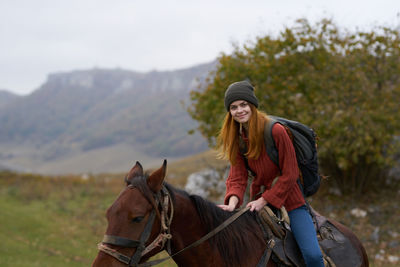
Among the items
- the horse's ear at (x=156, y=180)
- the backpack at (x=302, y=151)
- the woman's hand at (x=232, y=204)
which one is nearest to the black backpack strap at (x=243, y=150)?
the backpack at (x=302, y=151)

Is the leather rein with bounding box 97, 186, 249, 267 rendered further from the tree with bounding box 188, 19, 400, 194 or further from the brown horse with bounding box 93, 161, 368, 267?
the tree with bounding box 188, 19, 400, 194

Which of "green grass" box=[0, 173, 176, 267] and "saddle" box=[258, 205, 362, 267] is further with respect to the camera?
"green grass" box=[0, 173, 176, 267]

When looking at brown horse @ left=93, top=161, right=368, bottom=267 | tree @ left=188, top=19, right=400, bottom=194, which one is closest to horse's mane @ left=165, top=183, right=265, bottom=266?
brown horse @ left=93, top=161, right=368, bottom=267

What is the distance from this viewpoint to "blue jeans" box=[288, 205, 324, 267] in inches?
139

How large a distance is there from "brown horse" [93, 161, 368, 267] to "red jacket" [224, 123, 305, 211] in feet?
1.17

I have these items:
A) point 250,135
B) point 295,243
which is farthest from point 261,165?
point 295,243

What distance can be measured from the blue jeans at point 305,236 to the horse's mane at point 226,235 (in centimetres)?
47

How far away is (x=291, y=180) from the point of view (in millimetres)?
3398

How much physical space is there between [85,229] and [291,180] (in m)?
13.7

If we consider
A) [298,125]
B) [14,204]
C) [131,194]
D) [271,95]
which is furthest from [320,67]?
[14,204]

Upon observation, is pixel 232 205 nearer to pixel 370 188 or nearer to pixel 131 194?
pixel 131 194

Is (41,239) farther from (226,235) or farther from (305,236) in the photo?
(305,236)

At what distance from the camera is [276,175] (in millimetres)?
3701

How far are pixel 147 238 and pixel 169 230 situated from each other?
0.25 metres
